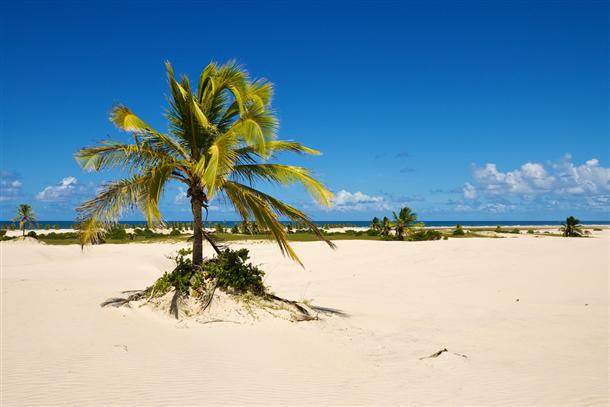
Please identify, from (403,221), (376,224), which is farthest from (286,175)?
(376,224)

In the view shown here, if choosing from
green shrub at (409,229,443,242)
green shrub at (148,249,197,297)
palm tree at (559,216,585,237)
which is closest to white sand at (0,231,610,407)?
green shrub at (148,249,197,297)

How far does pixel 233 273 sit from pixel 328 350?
294 cm

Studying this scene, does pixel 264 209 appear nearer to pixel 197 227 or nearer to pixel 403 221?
pixel 197 227

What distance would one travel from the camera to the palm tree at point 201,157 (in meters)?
8.15

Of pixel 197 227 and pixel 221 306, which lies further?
pixel 197 227

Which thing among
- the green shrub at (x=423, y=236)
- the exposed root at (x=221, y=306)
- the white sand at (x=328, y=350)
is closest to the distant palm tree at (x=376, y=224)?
the green shrub at (x=423, y=236)

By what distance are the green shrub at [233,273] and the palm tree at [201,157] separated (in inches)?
21.4

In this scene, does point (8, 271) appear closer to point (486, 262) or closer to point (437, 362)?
point (437, 362)

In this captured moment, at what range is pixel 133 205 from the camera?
8.65 metres

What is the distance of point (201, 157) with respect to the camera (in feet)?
26.3

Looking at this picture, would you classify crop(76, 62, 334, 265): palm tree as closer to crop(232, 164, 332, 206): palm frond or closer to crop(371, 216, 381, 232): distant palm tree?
crop(232, 164, 332, 206): palm frond

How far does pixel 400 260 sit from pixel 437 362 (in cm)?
1509

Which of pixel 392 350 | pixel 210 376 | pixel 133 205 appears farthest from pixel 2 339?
pixel 392 350

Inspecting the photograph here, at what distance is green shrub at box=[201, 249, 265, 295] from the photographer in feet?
29.1
